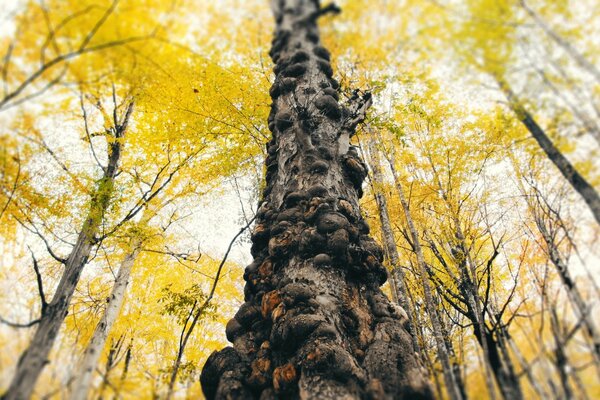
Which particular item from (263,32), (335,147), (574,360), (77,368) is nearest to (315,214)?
(335,147)

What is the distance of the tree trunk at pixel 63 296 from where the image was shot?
2.09 m

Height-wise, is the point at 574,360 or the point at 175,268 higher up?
the point at 175,268

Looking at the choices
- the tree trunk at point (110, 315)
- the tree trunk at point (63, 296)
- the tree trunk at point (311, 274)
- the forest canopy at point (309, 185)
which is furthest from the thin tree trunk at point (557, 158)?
the tree trunk at point (110, 315)

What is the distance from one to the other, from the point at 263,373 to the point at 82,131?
5756mm

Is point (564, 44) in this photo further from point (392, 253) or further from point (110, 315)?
point (110, 315)

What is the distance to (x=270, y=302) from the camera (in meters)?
2.80

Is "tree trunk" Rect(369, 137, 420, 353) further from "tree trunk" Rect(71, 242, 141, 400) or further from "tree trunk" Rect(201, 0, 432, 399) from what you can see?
"tree trunk" Rect(71, 242, 141, 400)

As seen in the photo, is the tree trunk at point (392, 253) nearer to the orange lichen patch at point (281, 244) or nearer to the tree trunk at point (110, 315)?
the orange lichen patch at point (281, 244)

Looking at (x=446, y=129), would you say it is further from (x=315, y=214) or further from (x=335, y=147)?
(x=315, y=214)

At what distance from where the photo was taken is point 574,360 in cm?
186

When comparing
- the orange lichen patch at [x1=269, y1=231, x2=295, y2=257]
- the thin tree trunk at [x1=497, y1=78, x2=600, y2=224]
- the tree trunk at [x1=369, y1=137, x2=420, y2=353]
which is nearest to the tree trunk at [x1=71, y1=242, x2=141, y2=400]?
the orange lichen patch at [x1=269, y1=231, x2=295, y2=257]

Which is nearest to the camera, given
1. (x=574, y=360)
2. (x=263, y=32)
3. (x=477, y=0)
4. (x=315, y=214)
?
(x=574, y=360)

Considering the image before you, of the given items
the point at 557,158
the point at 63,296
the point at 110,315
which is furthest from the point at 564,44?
the point at 110,315

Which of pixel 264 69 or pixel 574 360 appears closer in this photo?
pixel 574 360
